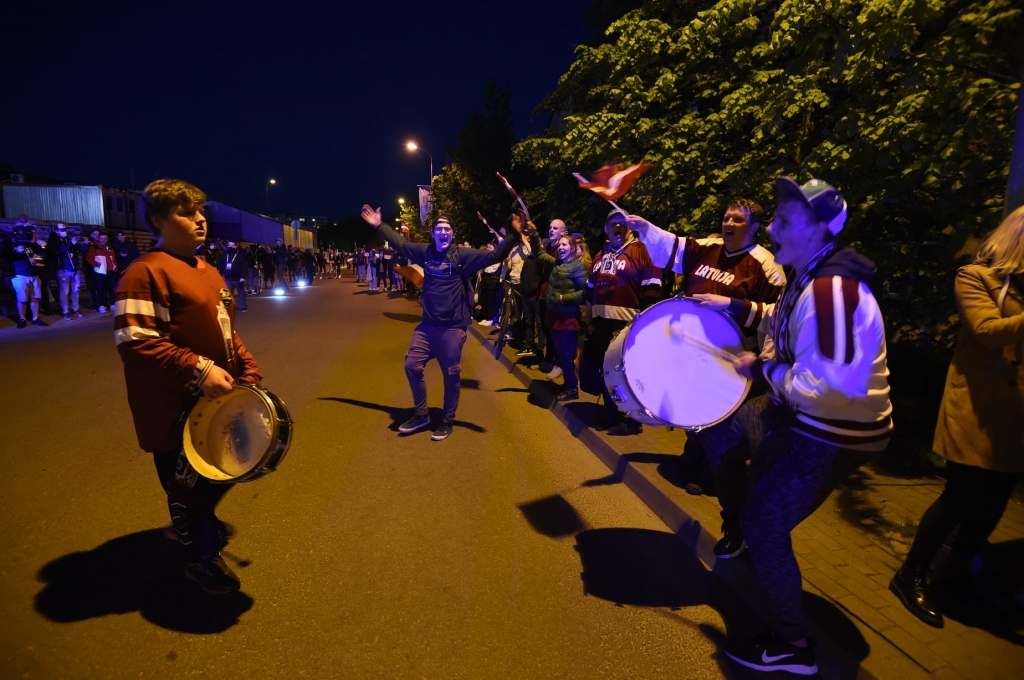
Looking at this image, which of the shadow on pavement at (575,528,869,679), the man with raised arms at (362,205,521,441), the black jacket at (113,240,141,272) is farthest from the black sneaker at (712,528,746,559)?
the black jacket at (113,240,141,272)

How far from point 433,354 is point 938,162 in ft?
14.7

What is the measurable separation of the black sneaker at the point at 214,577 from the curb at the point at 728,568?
2.74 metres

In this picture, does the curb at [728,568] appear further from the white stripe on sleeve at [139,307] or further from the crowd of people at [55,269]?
the crowd of people at [55,269]

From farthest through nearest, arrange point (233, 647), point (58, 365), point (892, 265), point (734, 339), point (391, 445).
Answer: point (58, 365)
point (391, 445)
point (892, 265)
point (734, 339)
point (233, 647)

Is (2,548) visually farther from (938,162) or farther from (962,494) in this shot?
(938,162)

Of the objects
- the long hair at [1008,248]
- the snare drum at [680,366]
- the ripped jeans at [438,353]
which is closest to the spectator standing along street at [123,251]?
the ripped jeans at [438,353]

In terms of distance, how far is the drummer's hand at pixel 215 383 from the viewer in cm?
273

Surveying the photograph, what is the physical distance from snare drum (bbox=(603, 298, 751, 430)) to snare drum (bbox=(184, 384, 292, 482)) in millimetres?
1786

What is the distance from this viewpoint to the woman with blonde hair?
2619mm

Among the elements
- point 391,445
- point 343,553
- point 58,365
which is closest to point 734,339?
point 343,553

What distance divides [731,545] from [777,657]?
96 cm

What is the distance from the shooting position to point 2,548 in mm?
3562

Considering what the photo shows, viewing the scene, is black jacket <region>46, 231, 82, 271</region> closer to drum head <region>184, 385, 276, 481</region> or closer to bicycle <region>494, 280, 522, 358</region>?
bicycle <region>494, 280, 522, 358</region>

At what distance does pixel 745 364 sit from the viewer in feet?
8.75
